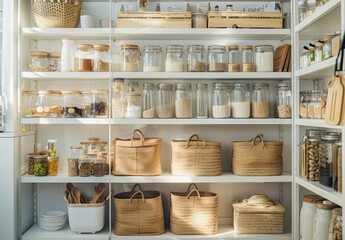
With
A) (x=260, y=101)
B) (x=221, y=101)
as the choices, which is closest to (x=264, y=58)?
(x=260, y=101)

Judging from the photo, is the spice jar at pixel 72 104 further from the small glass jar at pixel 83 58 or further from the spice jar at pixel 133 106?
the spice jar at pixel 133 106

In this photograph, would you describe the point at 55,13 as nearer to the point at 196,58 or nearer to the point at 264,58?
the point at 196,58

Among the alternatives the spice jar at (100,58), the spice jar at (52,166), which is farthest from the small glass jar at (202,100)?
the spice jar at (52,166)

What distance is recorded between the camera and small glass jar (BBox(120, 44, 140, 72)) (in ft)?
10.0

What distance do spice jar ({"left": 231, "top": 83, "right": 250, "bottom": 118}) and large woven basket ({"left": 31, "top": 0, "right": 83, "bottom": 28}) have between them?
121 cm

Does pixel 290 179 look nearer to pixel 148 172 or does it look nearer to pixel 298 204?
pixel 298 204

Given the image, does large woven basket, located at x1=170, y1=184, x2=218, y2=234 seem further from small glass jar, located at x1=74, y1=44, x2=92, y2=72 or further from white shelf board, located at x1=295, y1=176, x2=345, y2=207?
small glass jar, located at x1=74, y1=44, x2=92, y2=72

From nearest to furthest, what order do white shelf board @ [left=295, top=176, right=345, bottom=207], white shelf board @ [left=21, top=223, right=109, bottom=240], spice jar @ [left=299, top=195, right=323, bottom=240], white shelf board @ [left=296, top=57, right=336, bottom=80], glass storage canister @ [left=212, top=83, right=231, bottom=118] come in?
white shelf board @ [left=295, top=176, right=345, bottom=207] < white shelf board @ [left=296, top=57, right=336, bottom=80] < spice jar @ [left=299, top=195, right=323, bottom=240] < white shelf board @ [left=21, top=223, right=109, bottom=240] < glass storage canister @ [left=212, top=83, right=231, bottom=118]

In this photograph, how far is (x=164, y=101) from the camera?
3.09 m

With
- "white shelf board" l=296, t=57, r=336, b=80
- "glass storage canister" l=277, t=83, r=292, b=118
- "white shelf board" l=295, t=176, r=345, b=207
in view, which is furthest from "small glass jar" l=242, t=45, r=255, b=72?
"white shelf board" l=295, t=176, r=345, b=207

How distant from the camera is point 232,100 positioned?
122 inches

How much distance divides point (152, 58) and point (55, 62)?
0.69 metres

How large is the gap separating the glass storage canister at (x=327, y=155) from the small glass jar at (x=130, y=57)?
1325mm

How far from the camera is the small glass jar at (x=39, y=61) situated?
3.08 metres
